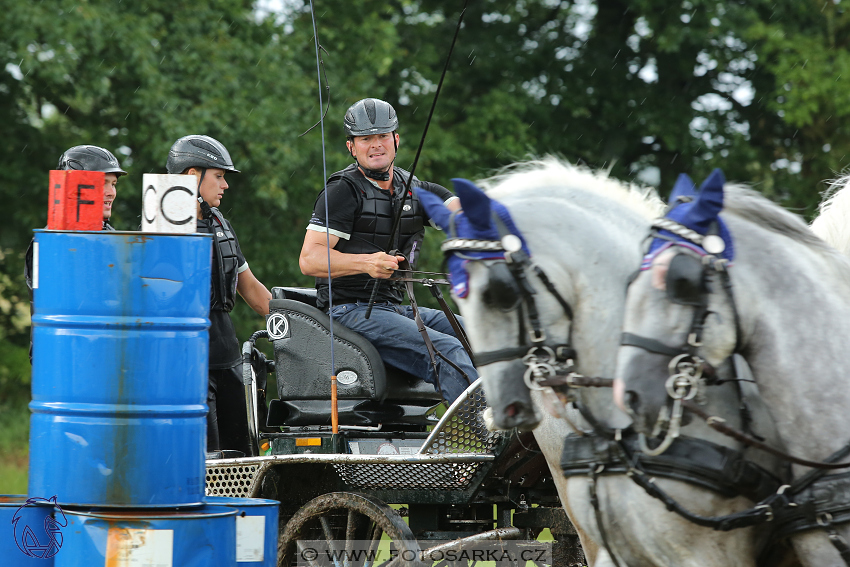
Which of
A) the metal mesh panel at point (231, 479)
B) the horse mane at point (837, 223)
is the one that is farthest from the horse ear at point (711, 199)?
the metal mesh panel at point (231, 479)

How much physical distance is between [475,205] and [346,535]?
2267mm

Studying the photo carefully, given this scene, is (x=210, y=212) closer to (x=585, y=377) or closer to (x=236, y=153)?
(x=585, y=377)

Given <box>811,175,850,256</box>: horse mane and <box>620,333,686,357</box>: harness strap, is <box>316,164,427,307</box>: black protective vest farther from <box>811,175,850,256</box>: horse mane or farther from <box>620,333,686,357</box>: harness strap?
<box>620,333,686,357</box>: harness strap

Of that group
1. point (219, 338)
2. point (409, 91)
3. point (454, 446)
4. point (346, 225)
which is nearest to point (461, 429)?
point (454, 446)

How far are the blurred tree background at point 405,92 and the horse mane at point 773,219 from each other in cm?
748

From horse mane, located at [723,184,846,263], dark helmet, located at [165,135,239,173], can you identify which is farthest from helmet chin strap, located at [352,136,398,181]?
horse mane, located at [723,184,846,263]

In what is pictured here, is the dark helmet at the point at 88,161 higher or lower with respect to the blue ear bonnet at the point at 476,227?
higher

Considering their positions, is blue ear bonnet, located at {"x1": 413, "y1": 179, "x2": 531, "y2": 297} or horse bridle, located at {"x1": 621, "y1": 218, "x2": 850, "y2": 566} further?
blue ear bonnet, located at {"x1": 413, "y1": 179, "x2": 531, "y2": 297}

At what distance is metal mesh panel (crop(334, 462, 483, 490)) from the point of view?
449cm

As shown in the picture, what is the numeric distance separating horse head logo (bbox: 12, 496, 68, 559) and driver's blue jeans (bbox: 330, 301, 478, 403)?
1.52 metres

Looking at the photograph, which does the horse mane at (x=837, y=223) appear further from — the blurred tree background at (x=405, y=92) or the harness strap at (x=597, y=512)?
the blurred tree background at (x=405, y=92)

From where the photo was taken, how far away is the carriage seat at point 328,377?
4.86 m

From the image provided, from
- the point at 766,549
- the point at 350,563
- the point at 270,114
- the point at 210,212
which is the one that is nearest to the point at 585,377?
the point at 766,549

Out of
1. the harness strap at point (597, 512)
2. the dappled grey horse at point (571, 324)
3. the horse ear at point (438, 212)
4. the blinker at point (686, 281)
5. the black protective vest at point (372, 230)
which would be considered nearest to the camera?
the blinker at point (686, 281)
